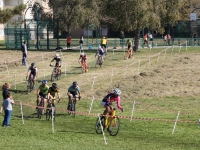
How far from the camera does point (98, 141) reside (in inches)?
642

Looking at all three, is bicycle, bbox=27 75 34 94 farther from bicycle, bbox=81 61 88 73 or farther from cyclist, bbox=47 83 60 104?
bicycle, bbox=81 61 88 73

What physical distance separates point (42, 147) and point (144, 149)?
3151mm

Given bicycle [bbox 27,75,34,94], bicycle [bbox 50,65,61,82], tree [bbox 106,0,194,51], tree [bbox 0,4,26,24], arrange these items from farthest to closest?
tree [bbox 106,0,194,51], tree [bbox 0,4,26,24], bicycle [bbox 50,65,61,82], bicycle [bbox 27,75,34,94]

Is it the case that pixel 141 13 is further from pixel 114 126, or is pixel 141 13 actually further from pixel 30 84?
pixel 114 126

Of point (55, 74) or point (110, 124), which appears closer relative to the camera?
point (110, 124)

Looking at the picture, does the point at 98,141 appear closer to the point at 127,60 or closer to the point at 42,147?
the point at 42,147

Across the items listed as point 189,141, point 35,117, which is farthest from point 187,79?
point 189,141

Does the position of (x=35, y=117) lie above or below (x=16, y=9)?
below

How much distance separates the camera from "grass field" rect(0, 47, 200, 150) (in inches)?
645

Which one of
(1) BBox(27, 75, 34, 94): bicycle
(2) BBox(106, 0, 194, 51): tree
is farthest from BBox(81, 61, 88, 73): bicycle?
(2) BBox(106, 0, 194, 51): tree

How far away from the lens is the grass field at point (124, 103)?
16.4 meters

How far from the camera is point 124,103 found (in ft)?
83.1

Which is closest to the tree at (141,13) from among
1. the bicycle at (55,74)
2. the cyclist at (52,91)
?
the bicycle at (55,74)

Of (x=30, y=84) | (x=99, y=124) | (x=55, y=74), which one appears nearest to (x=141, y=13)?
(x=55, y=74)
